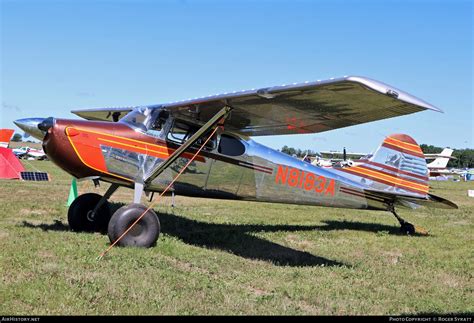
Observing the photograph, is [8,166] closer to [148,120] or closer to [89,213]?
[89,213]

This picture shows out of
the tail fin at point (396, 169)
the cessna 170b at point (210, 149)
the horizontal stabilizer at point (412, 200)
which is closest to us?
the cessna 170b at point (210, 149)

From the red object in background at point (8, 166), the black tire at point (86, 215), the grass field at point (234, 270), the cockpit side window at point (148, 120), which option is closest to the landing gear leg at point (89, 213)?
the black tire at point (86, 215)

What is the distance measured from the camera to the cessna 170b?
252 inches

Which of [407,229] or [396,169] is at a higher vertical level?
[396,169]

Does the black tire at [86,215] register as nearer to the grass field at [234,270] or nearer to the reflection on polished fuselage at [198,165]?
the grass field at [234,270]

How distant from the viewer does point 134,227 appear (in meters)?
6.74

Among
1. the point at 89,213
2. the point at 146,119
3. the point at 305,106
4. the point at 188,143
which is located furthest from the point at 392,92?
the point at 89,213

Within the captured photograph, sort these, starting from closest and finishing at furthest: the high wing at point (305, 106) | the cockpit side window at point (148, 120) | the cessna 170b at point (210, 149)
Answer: the high wing at point (305, 106), the cessna 170b at point (210, 149), the cockpit side window at point (148, 120)

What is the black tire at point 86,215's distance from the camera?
8.10m

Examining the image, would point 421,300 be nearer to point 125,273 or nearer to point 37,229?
point 125,273

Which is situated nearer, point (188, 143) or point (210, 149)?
point (188, 143)

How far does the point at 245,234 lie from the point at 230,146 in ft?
6.02

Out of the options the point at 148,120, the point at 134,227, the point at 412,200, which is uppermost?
the point at 148,120

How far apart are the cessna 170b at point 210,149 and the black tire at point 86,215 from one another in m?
0.02
